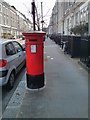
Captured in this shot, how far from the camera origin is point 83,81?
6.02 meters

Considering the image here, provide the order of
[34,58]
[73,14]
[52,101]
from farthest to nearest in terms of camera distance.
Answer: [73,14]
[34,58]
[52,101]

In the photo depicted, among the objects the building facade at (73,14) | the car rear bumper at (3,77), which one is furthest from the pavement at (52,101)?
the building facade at (73,14)

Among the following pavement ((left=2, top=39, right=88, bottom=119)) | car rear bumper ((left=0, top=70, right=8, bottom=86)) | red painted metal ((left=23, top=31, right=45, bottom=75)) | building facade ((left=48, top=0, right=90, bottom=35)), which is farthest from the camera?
building facade ((left=48, top=0, right=90, bottom=35))

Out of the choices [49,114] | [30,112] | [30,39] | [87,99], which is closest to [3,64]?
[30,39]

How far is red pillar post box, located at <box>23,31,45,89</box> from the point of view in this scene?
4905mm

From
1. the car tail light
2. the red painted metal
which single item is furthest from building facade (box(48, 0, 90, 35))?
the car tail light

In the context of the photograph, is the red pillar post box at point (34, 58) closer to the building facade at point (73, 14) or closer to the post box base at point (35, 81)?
the post box base at point (35, 81)

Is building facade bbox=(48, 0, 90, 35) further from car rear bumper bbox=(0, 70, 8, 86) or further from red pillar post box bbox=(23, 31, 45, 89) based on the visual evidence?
car rear bumper bbox=(0, 70, 8, 86)

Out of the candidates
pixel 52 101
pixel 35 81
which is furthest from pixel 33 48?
pixel 52 101

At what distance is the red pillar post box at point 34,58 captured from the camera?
4905mm

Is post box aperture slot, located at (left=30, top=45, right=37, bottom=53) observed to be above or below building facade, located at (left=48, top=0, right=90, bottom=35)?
below

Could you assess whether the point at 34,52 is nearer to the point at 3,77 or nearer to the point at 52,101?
the point at 3,77

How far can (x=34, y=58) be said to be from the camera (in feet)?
16.7

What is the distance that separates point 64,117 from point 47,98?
102 cm
